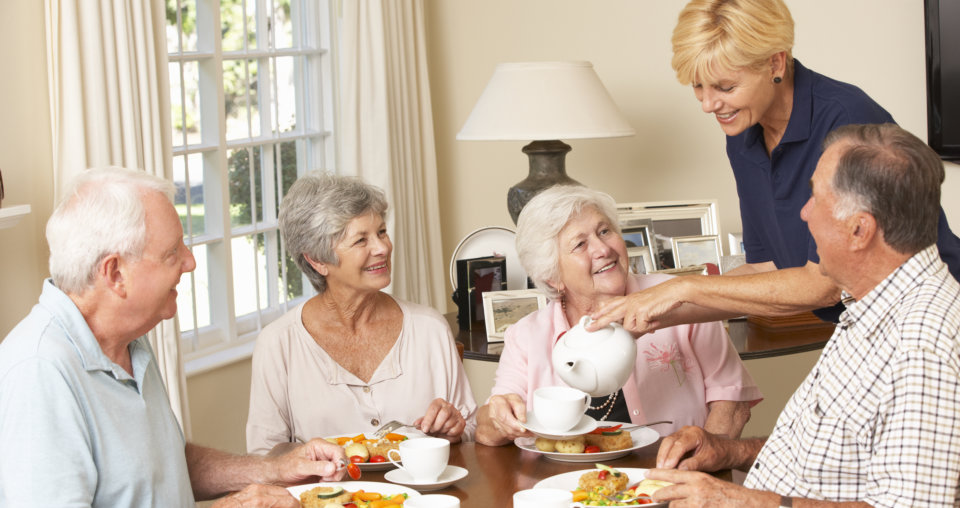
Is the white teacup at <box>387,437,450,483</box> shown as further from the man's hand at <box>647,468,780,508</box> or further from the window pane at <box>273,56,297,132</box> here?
the window pane at <box>273,56,297,132</box>

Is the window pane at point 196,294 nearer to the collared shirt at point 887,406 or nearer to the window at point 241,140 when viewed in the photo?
the window at point 241,140

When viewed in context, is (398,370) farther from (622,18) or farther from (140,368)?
(622,18)

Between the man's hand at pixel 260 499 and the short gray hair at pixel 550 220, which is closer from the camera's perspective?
the man's hand at pixel 260 499

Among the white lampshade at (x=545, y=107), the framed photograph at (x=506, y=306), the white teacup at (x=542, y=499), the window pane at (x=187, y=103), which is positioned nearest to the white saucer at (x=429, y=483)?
the white teacup at (x=542, y=499)

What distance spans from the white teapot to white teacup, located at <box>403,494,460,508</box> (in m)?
0.43

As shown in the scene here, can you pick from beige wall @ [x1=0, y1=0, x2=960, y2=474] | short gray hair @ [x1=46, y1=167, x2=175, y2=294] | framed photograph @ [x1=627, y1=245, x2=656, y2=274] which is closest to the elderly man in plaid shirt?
short gray hair @ [x1=46, y1=167, x2=175, y2=294]

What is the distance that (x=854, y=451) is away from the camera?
1.45 metres

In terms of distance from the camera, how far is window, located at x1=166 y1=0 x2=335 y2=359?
355cm

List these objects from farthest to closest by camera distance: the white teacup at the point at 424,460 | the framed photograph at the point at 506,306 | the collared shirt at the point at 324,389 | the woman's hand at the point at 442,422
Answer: the framed photograph at the point at 506,306 < the collared shirt at the point at 324,389 < the woman's hand at the point at 442,422 < the white teacup at the point at 424,460

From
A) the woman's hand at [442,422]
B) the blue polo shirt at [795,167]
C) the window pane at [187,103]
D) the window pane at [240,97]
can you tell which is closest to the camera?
the blue polo shirt at [795,167]

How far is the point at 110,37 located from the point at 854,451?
2.37m

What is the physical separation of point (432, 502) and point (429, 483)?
0.19 m

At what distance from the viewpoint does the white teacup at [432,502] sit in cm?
154

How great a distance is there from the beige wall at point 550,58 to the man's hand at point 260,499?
1.45 meters
